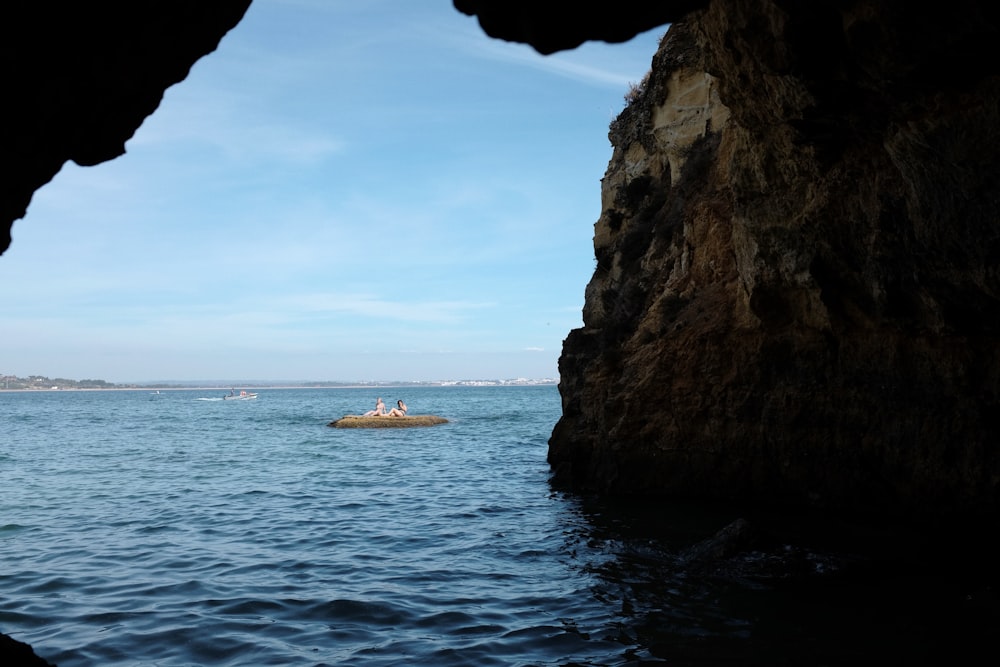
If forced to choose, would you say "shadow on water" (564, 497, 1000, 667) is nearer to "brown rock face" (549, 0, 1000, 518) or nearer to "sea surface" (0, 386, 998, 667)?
"sea surface" (0, 386, 998, 667)

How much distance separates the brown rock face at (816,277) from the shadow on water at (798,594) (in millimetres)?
1393

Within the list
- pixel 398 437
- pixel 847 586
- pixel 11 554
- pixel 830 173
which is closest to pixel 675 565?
pixel 847 586

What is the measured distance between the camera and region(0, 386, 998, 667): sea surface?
22.4ft

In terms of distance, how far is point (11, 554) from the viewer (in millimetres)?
10766

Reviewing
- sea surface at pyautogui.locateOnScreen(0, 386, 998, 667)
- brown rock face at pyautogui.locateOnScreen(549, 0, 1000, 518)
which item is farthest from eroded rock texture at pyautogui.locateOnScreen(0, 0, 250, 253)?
brown rock face at pyautogui.locateOnScreen(549, 0, 1000, 518)

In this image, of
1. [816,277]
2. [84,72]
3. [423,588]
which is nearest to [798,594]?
[423,588]

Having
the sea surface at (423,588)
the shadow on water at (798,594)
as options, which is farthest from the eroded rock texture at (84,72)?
the shadow on water at (798,594)

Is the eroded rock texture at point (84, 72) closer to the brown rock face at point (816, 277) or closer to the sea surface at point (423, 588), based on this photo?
the sea surface at point (423, 588)

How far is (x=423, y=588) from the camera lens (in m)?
8.95

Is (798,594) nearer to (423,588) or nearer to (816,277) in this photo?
(423,588)

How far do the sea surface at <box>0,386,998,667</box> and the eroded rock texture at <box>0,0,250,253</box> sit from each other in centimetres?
453

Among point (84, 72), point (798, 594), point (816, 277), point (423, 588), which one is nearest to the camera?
point (84, 72)

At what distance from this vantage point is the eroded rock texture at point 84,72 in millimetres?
3951

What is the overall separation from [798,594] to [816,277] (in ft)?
15.7
